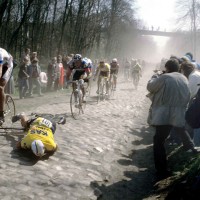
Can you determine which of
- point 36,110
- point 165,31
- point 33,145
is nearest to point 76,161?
point 33,145

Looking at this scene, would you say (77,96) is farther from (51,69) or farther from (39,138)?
(51,69)

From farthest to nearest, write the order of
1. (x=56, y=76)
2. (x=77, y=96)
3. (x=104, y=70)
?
(x=56, y=76) → (x=104, y=70) → (x=77, y=96)

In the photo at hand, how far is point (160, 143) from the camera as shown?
664 cm

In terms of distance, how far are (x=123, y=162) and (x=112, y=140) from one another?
1.78 meters

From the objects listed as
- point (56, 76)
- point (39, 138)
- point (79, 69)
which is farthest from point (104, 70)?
point (39, 138)

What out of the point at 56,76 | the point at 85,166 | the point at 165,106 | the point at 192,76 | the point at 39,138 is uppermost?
the point at 192,76

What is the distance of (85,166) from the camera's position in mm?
6938

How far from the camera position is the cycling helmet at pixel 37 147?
6.47 m

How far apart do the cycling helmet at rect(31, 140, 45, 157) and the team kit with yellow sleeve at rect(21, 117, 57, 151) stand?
0.45 feet

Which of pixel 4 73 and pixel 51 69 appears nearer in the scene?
pixel 4 73

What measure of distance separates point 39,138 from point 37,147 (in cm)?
22

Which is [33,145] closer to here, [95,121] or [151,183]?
[151,183]

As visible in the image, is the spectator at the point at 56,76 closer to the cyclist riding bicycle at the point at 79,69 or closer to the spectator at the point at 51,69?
the spectator at the point at 51,69

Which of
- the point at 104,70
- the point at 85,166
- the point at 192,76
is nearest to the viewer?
the point at 85,166
